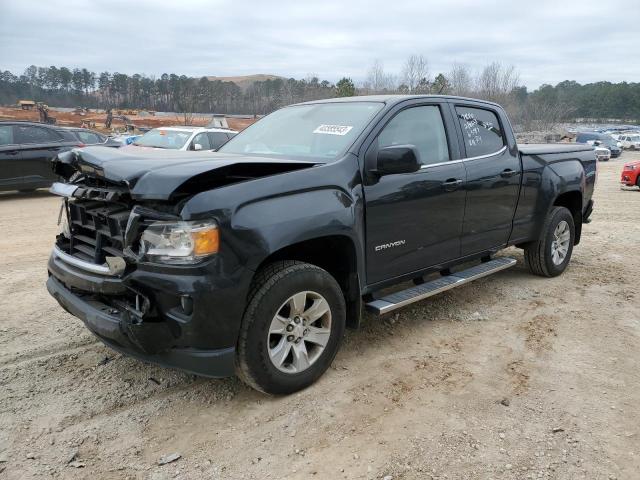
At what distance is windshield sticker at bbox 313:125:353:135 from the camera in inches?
151

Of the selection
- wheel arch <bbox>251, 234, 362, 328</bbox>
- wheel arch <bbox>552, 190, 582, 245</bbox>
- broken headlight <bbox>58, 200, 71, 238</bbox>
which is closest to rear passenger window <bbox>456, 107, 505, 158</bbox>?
wheel arch <bbox>552, 190, 582, 245</bbox>

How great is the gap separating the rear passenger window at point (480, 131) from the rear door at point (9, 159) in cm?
1001

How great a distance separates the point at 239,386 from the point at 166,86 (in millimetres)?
78859

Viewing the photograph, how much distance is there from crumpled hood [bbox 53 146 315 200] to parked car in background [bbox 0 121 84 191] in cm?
896

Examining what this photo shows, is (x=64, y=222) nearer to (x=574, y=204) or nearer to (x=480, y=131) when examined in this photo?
(x=480, y=131)

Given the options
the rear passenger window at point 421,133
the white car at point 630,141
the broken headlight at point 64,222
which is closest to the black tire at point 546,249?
the rear passenger window at point 421,133

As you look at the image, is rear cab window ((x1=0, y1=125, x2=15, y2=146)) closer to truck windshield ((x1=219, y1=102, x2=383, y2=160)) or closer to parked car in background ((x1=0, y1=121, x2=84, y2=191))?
parked car in background ((x1=0, y1=121, x2=84, y2=191))

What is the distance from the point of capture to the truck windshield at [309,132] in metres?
3.79

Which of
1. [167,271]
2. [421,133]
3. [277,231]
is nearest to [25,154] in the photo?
[421,133]

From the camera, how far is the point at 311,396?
10.9 feet

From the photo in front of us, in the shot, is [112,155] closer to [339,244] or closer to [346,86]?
[339,244]

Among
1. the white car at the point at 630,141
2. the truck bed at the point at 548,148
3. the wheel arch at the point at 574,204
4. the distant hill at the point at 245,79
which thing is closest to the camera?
the truck bed at the point at 548,148

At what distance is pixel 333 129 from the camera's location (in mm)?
3949

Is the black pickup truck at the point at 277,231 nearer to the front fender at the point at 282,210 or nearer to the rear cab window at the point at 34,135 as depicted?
the front fender at the point at 282,210
